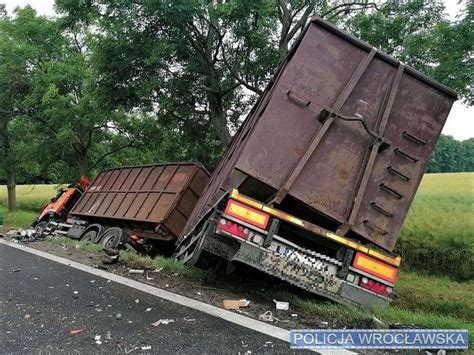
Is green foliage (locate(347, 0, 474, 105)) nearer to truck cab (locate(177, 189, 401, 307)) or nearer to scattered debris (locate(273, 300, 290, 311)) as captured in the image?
truck cab (locate(177, 189, 401, 307))

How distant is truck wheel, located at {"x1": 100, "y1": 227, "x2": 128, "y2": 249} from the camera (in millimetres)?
8727

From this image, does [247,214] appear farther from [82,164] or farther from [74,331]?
→ [82,164]

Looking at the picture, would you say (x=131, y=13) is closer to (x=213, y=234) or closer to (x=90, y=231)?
(x=90, y=231)

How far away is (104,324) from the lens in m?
3.47

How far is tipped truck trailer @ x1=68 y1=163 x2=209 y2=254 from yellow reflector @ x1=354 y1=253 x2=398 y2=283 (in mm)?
4799

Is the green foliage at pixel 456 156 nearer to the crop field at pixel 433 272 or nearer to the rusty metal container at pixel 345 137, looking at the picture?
the crop field at pixel 433 272

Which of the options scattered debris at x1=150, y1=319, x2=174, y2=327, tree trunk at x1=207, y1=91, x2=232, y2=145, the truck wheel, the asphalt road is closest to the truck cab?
the asphalt road

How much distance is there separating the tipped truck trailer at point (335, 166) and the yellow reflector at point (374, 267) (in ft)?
0.04

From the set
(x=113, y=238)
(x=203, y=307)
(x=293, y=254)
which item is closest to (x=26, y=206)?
(x=113, y=238)

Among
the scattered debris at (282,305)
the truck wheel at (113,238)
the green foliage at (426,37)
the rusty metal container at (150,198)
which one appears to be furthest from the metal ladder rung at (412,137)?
the truck wheel at (113,238)

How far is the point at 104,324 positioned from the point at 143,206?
20.4 ft

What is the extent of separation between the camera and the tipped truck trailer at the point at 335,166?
4.48 metres

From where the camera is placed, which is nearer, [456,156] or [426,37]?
[426,37]

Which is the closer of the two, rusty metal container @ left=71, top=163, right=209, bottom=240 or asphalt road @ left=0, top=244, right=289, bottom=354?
asphalt road @ left=0, top=244, right=289, bottom=354
